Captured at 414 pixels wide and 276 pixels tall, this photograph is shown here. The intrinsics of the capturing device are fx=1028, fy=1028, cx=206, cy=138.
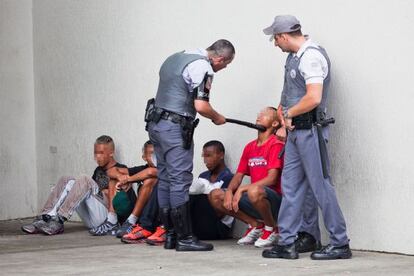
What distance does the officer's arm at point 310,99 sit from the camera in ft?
23.7

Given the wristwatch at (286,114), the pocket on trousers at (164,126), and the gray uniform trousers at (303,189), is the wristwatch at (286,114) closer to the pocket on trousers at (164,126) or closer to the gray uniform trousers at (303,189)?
the gray uniform trousers at (303,189)

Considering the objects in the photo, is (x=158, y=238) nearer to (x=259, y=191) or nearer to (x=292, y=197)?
(x=259, y=191)

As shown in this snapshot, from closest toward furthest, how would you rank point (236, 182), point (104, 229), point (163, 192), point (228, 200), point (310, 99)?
1. point (310, 99)
2. point (163, 192)
3. point (228, 200)
4. point (236, 182)
5. point (104, 229)

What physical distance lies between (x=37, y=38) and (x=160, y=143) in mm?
3480

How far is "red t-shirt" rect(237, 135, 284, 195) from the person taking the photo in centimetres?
821

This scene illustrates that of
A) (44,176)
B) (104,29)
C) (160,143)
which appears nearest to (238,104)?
(160,143)

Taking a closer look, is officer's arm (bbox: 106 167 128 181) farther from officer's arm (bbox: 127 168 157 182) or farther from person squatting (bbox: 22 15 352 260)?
officer's arm (bbox: 127 168 157 182)

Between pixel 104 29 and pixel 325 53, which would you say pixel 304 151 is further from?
pixel 104 29

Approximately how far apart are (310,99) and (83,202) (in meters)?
3.28

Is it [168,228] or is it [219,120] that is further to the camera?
[168,228]

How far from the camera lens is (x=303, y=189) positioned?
755cm

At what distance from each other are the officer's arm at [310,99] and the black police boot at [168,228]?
1.52 meters

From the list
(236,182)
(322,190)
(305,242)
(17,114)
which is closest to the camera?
(322,190)

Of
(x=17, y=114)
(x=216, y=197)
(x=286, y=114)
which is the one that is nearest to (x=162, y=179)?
(x=216, y=197)
